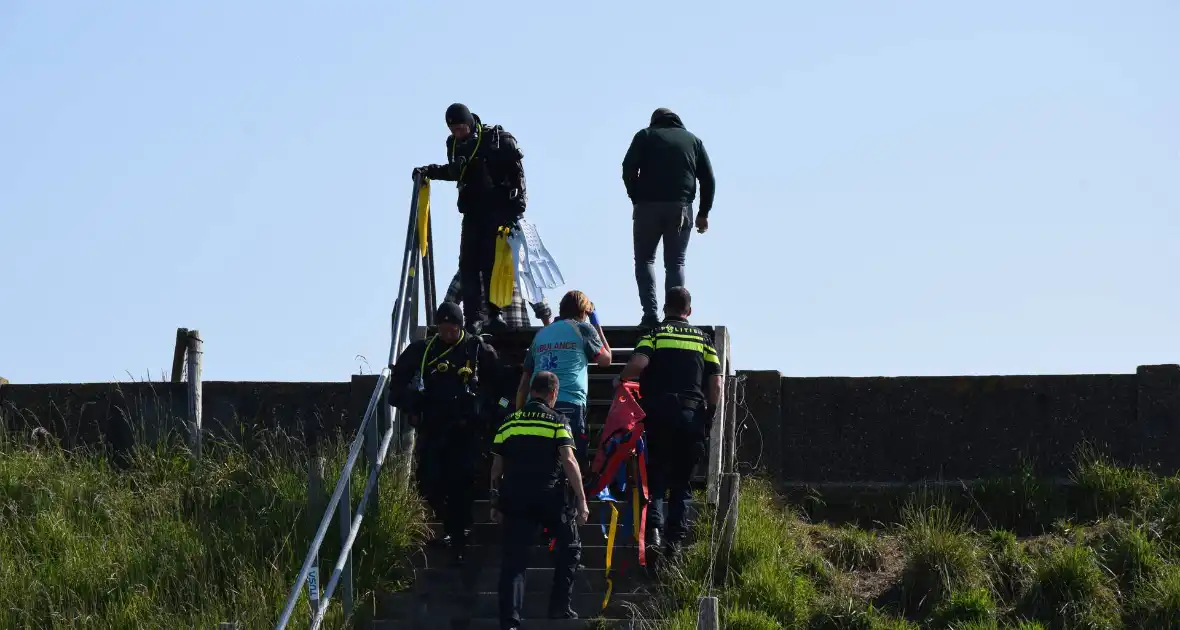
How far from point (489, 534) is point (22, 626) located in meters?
3.17

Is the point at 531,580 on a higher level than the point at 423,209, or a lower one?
lower

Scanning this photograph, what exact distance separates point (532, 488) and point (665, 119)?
450cm

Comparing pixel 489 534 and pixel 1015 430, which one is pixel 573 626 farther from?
pixel 1015 430

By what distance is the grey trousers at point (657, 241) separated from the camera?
1387 cm

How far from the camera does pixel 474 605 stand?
11344mm

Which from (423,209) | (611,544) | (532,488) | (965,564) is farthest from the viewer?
(423,209)

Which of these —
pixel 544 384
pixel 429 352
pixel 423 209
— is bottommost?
pixel 544 384

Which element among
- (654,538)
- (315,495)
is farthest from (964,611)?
(315,495)

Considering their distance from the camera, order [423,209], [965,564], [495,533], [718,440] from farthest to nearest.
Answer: [423,209]
[718,440]
[965,564]
[495,533]

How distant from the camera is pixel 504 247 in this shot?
13.7 m

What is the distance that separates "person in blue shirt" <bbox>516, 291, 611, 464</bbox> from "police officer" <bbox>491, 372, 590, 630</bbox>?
736 millimetres

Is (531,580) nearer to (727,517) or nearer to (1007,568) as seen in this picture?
(727,517)

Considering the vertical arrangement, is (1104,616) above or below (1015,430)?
below

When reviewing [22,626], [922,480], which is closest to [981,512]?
[922,480]
